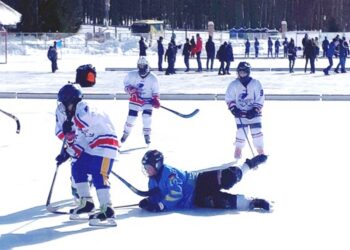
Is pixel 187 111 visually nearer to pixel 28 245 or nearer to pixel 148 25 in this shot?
pixel 28 245

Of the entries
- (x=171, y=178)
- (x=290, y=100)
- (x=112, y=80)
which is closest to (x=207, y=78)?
(x=112, y=80)

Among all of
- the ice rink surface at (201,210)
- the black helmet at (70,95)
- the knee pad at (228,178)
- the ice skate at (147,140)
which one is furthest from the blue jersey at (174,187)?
the ice skate at (147,140)

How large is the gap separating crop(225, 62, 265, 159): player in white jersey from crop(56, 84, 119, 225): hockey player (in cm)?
304

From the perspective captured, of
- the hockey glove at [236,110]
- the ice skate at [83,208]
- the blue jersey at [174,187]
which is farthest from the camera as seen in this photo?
the hockey glove at [236,110]

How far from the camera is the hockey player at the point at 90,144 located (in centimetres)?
556

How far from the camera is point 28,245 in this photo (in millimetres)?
5211

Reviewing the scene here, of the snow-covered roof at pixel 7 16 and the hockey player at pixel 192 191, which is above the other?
the snow-covered roof at pixel 7 16

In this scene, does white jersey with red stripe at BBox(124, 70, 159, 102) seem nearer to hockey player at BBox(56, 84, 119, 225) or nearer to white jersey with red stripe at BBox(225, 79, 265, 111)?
white jersey with red stripe at BBox(225, 79, 265, 111)

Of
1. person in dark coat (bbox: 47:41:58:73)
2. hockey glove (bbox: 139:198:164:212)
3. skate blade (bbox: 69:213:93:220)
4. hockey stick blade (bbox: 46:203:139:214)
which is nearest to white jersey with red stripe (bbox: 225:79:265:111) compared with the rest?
hockey stick blade (bbox: 46:203:139:214)

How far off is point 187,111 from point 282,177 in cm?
639

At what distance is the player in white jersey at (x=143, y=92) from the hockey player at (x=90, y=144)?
4.02 meters

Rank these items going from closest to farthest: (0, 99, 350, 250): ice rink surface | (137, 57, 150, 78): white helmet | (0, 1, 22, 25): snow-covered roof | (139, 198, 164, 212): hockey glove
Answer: (0, 99, 350, 250): ice rink surface
(139, 198, 164, 212): hockey glove
(137, 57, 150, 78): white helmet
(0, 1, 22, 25): snow-covered roof

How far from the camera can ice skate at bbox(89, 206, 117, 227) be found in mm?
5648

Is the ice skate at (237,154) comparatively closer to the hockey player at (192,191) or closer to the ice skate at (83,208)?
the hockey player at (192,191)
